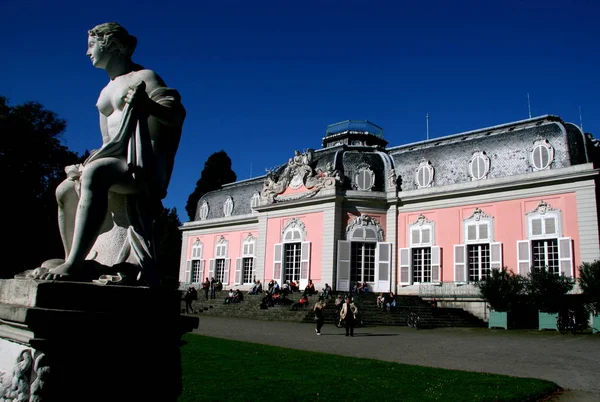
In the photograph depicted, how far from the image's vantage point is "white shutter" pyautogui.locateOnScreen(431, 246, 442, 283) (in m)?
24.8

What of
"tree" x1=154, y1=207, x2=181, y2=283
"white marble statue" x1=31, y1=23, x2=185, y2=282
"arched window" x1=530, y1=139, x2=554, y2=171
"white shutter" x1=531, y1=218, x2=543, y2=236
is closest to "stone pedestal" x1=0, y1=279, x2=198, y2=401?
"white marble statue" x1=31, y1=23, x2=185, y2=282

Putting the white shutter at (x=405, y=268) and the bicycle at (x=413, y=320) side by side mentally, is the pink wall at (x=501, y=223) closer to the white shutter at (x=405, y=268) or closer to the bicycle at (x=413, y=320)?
the white shutter at (x=405, y=268)

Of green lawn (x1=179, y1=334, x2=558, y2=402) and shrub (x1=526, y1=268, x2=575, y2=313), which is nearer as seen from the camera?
green lawn (x1=179, y1=334, x2=558, y2=402)

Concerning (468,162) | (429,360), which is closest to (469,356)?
(429,360)

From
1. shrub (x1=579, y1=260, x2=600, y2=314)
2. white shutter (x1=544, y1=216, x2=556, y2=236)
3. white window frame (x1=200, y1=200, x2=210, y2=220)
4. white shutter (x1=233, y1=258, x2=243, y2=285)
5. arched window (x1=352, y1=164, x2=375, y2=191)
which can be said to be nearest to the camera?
shrub (x1=579, y1=260, x2=600, y2=314)

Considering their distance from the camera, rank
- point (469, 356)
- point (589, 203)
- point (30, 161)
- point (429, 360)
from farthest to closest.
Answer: point (30, 161)
point (589, 203)
point (469, 356)
point (429, 360)

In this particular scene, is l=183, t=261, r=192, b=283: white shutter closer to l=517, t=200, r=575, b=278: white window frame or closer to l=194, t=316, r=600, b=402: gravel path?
l=194, t=316, r=600, b=402: gravel path

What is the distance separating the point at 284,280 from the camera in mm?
28188

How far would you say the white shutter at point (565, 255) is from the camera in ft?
68.2

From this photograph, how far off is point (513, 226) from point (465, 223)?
7.43ft

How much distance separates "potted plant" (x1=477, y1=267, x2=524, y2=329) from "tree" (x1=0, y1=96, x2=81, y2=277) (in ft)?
52.5

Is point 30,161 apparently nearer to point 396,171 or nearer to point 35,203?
point 35,203

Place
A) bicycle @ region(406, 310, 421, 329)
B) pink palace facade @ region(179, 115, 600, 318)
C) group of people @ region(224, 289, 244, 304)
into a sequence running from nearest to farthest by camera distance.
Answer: bicycle @ region(406, 310, 421, 329), pink palace facade @ region(179, 115, 600, 318), group of people @ region(224, 289, 244, 304)

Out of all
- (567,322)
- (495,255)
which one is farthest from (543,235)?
(567,322)
